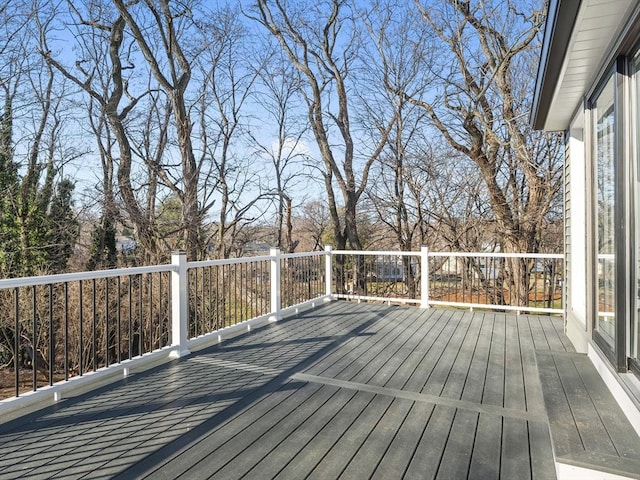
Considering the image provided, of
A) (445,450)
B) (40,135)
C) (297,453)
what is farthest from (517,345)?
(40,135)

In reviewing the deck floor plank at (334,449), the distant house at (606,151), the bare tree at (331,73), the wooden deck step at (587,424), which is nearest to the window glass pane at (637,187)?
the distant house at (606,151)

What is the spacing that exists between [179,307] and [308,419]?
1894 millimetres

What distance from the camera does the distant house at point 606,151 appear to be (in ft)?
7.16

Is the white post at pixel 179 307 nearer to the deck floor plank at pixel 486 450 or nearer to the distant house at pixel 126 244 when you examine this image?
the deck floor plank at pixel 486 450

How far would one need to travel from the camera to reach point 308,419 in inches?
102

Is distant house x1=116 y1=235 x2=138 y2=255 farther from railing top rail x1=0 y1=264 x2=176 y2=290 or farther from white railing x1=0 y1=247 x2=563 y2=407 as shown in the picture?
railing top rail x1=0 y1=264 x2=176 y2=290

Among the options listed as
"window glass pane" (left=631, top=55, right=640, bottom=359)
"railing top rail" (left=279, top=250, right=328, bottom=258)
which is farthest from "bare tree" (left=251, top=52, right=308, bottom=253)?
"window glass pane" (left=631, top=55, right=640, bottom=359)

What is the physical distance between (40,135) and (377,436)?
11.9 metres

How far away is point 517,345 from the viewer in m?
4.34

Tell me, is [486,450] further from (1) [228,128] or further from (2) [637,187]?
(1) [228,128]

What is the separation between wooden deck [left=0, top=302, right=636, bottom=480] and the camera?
2.07 m

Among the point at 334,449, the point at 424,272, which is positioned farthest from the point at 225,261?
the point at 424,272

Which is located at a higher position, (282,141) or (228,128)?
(228,128)

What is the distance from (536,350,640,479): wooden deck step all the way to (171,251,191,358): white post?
3053 millimetres
